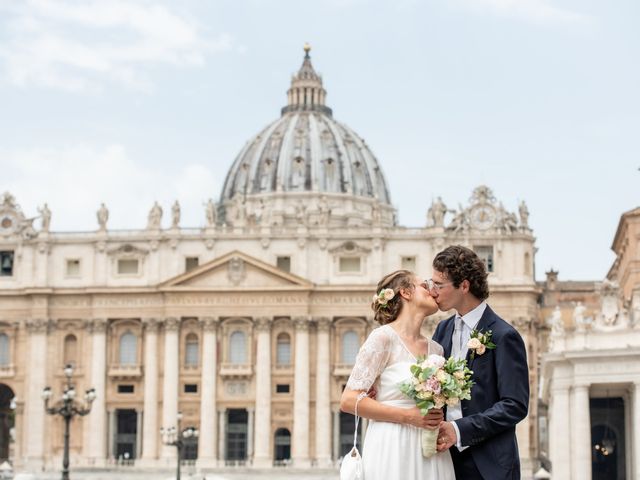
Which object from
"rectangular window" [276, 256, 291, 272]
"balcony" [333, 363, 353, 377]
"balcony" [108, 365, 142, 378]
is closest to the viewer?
"balcony" [333, 363, 353, 377]

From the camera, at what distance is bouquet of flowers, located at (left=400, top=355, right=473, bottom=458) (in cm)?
901

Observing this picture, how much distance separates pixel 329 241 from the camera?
80.1m

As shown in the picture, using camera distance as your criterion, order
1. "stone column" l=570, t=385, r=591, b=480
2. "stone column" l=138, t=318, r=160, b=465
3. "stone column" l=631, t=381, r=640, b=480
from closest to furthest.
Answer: "stone column" l=631, t=381, r=640, b=480
"stone column" l=570, t=385, r=591, b=480
"stone column" l=138, t=318, r=160, b=465

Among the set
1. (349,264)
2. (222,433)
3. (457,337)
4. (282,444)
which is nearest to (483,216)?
(349,264)

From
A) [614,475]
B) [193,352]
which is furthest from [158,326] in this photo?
[614,475]

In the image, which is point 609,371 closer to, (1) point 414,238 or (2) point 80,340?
(1) point 414,238

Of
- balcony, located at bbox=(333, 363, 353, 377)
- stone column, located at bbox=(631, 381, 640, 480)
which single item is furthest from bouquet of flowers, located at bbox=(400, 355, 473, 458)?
balcony, located at bbox=(333, 363, 353, 377)

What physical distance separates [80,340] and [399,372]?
72.8 metres

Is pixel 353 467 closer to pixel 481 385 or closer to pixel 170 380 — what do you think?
pixel 481 385

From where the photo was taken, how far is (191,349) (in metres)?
79.9

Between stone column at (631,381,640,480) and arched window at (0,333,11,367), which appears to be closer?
stone column at (631,381,640,480)

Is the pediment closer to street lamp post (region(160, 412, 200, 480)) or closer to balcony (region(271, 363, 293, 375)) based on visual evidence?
balcony (region(271, 363, 293, 375))

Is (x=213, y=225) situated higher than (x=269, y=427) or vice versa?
(x=213, y=225)

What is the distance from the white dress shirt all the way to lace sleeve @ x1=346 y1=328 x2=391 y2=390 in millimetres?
535
